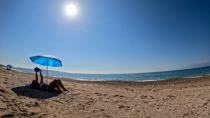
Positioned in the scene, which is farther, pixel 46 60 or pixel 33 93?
pixel 46 60

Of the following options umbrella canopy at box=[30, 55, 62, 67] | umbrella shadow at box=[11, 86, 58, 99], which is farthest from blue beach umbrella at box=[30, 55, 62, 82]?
umbrella shadow at box=[11, 86, 58, 99]

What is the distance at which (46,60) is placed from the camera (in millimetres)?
15117

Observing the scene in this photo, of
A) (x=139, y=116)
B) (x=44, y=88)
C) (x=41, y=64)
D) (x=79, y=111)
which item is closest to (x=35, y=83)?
(x=44, y=88)

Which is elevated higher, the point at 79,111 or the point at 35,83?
the point at 35,83

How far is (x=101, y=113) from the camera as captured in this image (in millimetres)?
9516

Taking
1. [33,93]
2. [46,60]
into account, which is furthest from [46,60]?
[33,93]

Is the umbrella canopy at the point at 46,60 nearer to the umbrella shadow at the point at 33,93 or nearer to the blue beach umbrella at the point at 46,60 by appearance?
the blue beach umbrella at the point at 46,60

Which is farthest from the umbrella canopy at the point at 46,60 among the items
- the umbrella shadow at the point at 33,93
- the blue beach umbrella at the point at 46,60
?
the umbrella shadow at the point at 33,93

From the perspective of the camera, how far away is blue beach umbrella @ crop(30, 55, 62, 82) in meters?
14.9

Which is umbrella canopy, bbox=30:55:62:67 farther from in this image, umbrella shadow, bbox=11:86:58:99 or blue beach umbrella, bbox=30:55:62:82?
umbrella shadow, bbox=11:86:58:99

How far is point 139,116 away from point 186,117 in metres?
1.82

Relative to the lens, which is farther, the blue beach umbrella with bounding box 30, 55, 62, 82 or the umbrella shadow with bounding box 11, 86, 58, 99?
the blue beach umbrella with bounding box 30, 55, 62, 82

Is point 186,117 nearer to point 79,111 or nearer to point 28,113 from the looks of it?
point 79,111

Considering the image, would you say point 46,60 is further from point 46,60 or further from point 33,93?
point 33,93
